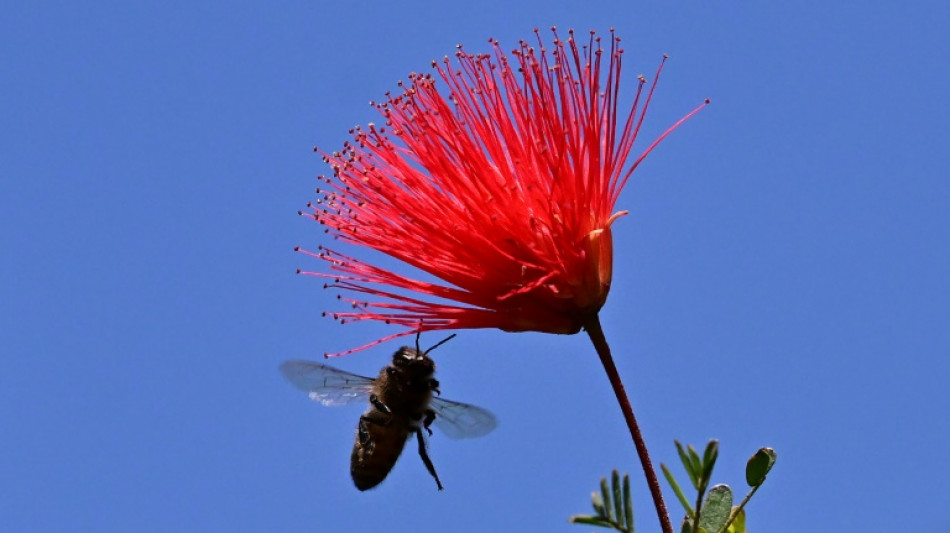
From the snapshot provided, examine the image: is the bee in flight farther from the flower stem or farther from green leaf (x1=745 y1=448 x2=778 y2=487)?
green leaf (x1=745 y1=448 x2=778 y2=487)

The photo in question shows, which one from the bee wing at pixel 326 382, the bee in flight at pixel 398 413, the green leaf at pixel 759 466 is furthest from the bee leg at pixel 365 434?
the green leaf at pixel 759 466

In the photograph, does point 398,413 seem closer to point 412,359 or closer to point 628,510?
point 412,359

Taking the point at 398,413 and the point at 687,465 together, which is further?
the point at 398,413

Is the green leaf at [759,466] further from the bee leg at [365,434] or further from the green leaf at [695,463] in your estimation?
the bee leg at [365,434]

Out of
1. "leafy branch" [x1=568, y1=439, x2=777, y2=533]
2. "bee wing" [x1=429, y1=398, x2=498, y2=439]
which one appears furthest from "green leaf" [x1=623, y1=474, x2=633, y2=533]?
"bee wing" [x1=429, y1=398, x2=498, y2=439]

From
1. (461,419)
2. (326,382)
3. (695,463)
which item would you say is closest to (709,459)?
(695,463)

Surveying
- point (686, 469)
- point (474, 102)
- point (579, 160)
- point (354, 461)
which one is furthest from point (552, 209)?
point (354, 461)
